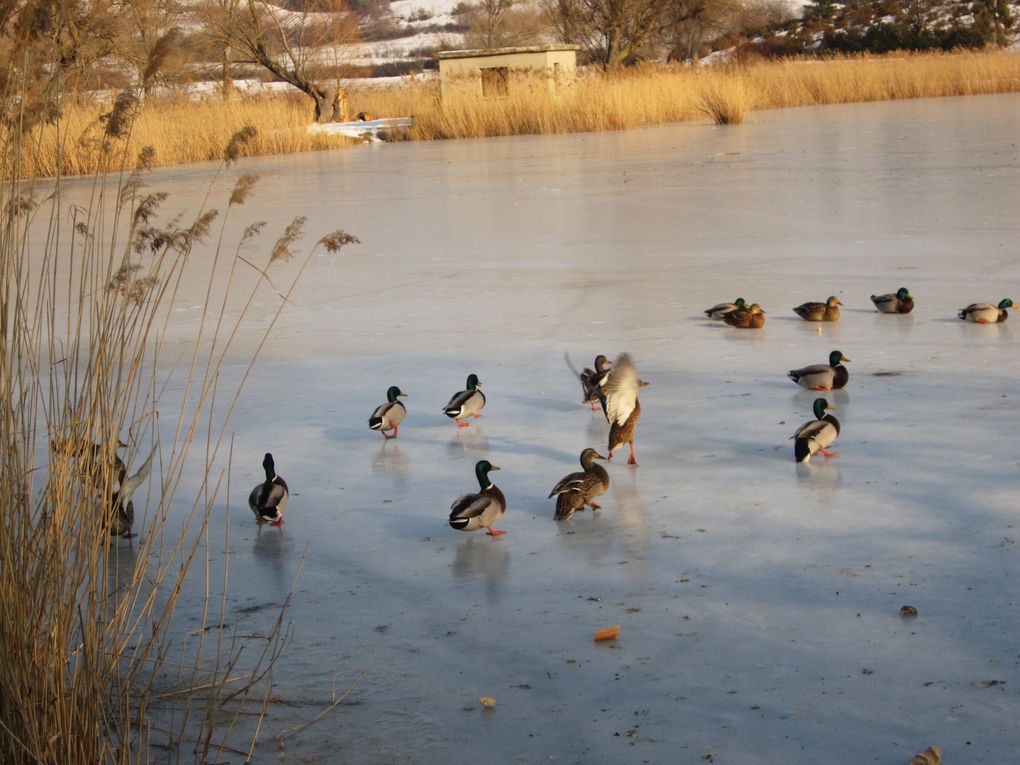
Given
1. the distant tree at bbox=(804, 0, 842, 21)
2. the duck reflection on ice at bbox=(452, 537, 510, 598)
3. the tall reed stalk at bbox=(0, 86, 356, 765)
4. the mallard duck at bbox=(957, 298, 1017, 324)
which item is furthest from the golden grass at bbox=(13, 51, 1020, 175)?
the distant tree at bbox=(804, 0, 842, 21)

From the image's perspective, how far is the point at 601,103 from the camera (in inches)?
994

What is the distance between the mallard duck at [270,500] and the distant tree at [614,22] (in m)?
32.8

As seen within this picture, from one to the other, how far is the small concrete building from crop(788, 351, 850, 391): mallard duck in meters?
26.2

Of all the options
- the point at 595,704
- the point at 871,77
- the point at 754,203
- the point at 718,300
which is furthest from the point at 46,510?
the point at 871,77

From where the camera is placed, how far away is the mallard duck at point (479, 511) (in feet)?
12.8

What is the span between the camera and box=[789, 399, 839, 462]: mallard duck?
441cm

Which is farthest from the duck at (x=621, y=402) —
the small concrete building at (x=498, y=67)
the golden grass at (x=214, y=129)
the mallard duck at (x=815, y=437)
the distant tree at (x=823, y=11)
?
the distant tree at (x=823, y=11)

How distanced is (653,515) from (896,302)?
3317 millimetres

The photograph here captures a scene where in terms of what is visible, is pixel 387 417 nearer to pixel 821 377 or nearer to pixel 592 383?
pixel 592 383

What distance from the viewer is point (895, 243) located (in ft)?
30.5

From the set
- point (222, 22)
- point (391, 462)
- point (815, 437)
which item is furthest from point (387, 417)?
point (222, 22)

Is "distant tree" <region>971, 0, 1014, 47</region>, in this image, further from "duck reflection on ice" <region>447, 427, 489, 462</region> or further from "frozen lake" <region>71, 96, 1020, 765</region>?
"duck reflection on ice" <region>447, 427, 489, 462</region>

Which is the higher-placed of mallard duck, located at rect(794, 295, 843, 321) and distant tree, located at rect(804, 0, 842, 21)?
distant tree, located at rect(804, 0, 842, 21)

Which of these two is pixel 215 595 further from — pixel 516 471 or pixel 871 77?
pixel 871 77
